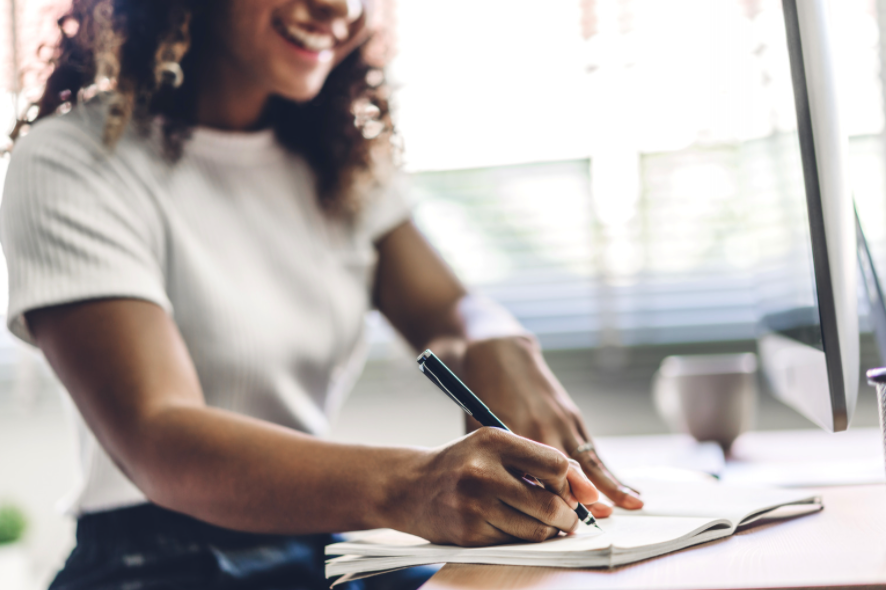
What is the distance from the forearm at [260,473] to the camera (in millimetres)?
474

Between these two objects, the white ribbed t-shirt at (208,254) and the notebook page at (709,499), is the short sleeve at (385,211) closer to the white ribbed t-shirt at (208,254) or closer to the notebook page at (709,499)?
the white ribbed t-shirt at (208,254)

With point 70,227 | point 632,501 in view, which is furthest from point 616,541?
point 70,227

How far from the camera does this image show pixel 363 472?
478 millimetres

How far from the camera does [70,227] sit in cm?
67

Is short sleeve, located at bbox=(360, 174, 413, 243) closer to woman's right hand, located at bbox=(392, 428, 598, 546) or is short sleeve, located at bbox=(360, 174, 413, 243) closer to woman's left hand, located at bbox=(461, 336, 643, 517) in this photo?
woman's left hand, located at bbox=(461, 336, 643, 517)

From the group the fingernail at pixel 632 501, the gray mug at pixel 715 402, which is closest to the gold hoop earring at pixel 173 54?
the fingernail at pixel 632 501

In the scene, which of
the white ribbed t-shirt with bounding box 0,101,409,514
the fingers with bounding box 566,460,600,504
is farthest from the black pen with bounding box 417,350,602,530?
the white ribbed t-shirt with bounding box 0,101,409,514

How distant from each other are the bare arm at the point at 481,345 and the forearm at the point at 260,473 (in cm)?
16

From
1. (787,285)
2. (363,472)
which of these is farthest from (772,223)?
(363,472)

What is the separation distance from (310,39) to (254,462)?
1.74 ft

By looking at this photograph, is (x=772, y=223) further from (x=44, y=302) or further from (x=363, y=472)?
(x=44, y=302)

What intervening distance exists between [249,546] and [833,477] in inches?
23.0

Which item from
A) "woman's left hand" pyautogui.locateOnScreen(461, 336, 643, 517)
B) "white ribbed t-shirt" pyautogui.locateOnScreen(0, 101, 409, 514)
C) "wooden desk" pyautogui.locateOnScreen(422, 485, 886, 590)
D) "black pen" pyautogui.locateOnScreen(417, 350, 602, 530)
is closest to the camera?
"wooden desk" pyautogui.locateOnScreen(422, 485, 886, 590)

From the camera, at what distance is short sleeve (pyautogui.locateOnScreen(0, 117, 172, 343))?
639 mm
